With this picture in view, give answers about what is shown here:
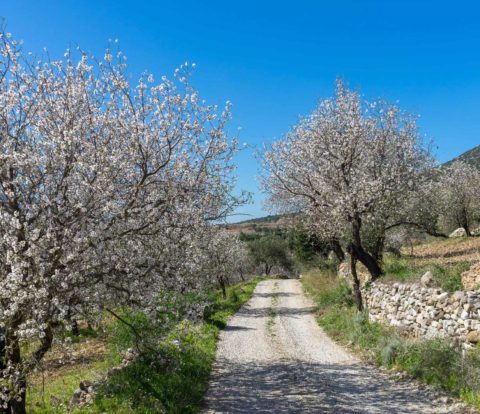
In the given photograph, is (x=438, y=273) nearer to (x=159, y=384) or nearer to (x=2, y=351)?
(x=159, y=384)

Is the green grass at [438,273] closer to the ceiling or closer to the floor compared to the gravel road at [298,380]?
closer to the ceiling

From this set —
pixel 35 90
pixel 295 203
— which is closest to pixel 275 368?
pixel 35 90

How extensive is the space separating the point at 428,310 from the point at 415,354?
6.72ft

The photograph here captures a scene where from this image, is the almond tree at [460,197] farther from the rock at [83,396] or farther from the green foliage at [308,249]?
the rock at [83,396]

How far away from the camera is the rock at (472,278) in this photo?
1452 centimetres

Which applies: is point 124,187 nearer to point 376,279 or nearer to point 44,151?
point 44,151

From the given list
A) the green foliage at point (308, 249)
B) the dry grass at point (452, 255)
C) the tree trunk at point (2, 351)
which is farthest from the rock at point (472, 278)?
the green foliage at point (308, 249)

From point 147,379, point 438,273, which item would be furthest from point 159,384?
point 438,273

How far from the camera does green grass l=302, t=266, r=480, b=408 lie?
11531 mm

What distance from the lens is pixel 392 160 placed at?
2462 cm

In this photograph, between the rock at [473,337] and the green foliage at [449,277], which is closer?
the rock at [473,337]

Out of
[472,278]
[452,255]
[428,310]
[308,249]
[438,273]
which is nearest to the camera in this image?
[472,278]

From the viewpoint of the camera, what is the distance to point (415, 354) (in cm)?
1438

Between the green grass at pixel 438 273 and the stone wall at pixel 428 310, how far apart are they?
0.42m
